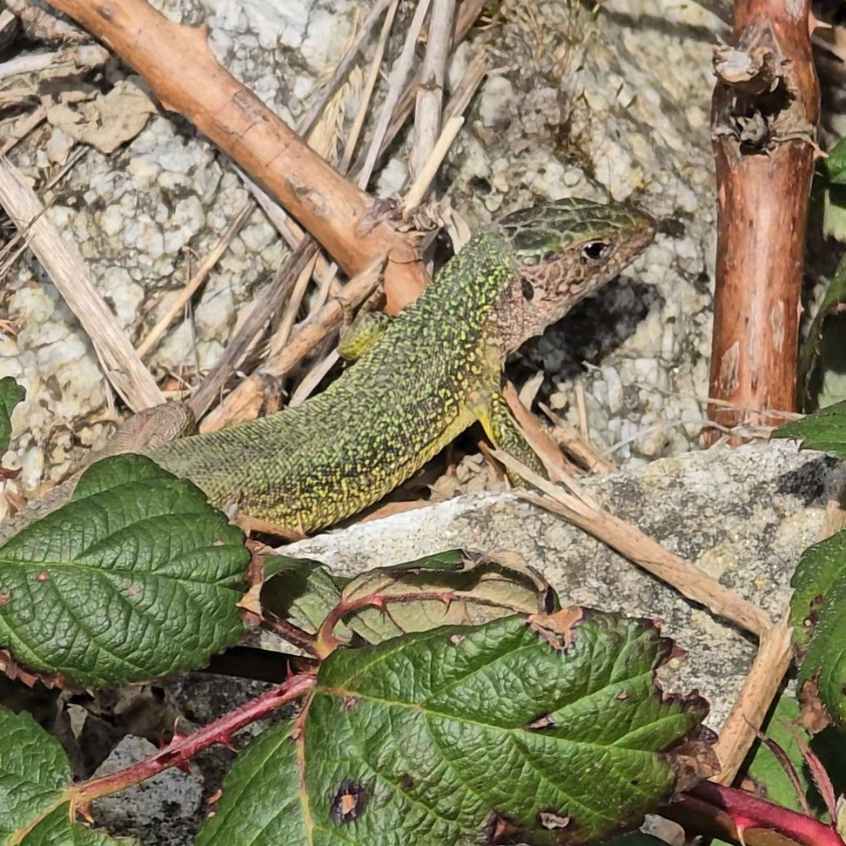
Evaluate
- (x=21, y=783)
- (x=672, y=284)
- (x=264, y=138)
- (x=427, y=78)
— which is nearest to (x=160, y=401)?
(x=264, y=138)

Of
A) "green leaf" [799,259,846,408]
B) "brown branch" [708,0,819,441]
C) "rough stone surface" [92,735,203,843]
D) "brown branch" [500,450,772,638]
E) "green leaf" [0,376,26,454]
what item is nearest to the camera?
"green leaf" [0,376,26,454]

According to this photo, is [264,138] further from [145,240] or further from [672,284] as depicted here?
[672,284]

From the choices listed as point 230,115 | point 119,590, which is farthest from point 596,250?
point 119,590

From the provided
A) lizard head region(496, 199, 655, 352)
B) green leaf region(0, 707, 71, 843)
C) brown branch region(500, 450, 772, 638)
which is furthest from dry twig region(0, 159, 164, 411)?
green leaf region(0, 707, 71, 843)

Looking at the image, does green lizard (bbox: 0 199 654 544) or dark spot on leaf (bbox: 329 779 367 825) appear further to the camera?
green lizard (bbox: 0 199 654 544)

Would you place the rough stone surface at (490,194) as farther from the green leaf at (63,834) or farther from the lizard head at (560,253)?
the green leaf at (63,834)

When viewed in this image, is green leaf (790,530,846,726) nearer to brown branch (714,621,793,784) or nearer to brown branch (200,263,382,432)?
brown branch (714,621,793,784)
